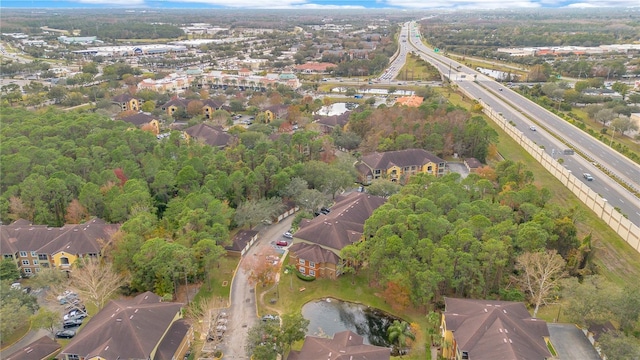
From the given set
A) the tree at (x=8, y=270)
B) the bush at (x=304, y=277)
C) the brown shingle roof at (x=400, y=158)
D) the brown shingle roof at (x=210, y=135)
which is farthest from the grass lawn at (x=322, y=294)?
the brown shingle roof at (x=210, y=135)

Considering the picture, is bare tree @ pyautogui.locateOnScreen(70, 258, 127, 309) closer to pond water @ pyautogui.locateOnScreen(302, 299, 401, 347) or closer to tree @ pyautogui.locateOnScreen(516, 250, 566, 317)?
pond water @ pyautogui.locateOnScreen(302, 299, 401, 347)

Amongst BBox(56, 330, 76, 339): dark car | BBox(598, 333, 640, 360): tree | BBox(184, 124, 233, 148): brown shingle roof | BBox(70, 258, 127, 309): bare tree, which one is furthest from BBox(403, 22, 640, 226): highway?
BBox(56, 330, 76, 339): dark car

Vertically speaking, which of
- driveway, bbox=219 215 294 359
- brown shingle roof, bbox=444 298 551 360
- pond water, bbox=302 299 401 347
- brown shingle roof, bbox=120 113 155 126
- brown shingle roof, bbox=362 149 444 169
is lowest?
pond water, bbox=302 299 401 347

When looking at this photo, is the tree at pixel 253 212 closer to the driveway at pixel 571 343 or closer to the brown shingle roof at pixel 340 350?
the brown shingle roof at pixel 340 350

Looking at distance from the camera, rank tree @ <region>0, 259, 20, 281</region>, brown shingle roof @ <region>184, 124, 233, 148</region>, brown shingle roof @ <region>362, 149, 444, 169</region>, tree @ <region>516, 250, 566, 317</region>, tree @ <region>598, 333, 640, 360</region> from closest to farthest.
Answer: tree @ <region>598, 333, 640, 360</region>, tree @ <region>516, 250, 566, 317</region>, tree @ <region>0, 259, 20, 281</region>, brown shingle roof @ <region>362, 149, 444, 169</region>, brown shingle roof @ <region>184, 124, 233, 148</region>

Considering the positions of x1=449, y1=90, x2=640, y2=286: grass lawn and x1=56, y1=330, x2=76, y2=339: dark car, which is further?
x1=449, y1=90, x2=640, y2=286: grass lawn

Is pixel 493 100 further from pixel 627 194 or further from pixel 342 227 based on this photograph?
pixel 342 227

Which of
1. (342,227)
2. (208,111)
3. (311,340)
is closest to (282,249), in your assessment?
(342,227)
